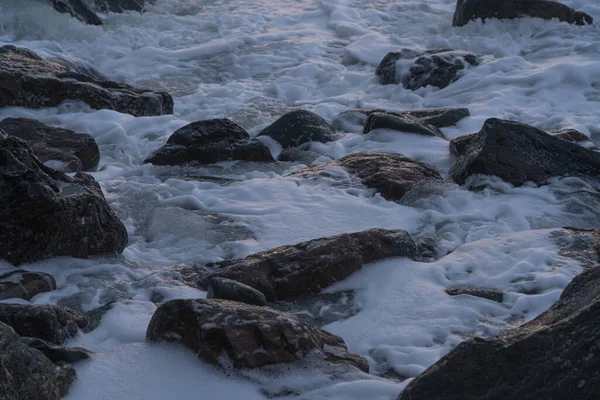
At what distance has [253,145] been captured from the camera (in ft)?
20.5

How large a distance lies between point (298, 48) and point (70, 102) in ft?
12.0

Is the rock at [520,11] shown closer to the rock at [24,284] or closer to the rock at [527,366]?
the rock at [24,284]

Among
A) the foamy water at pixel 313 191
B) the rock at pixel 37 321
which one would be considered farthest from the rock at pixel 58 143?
the rock at pixel 37 321

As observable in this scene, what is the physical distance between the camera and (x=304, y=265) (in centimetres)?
413

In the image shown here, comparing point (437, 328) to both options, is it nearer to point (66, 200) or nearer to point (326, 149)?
point (66, 200)

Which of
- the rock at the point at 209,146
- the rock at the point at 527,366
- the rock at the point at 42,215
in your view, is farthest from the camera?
the rock at the point at 209,146

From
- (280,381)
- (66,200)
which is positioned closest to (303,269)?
(280,381)

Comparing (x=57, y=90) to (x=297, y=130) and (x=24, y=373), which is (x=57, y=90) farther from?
(x=24, y=373)

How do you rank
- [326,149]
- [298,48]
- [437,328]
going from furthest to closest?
[298,48], [326,149], [437,328]

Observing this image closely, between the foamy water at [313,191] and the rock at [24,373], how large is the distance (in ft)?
0.45

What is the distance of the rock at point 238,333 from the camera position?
3.20 m

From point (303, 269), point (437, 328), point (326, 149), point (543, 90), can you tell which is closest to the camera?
point (437, 328)

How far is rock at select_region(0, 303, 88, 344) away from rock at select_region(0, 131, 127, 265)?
2.63ft

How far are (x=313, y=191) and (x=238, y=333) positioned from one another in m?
2.46
